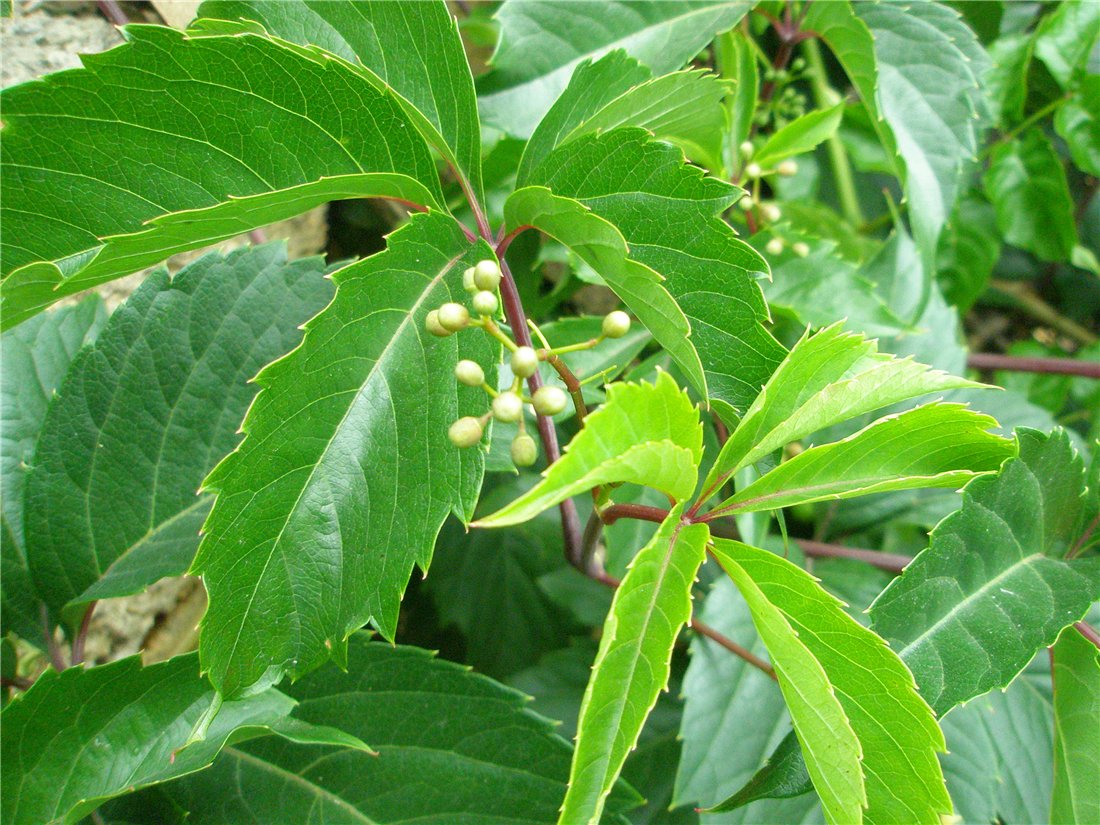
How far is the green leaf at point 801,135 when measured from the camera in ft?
3.51

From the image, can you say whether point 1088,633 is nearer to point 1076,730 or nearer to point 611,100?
point 1076,730

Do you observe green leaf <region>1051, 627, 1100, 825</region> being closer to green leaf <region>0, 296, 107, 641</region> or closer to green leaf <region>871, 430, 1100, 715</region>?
green leaf <region>871, 430, 1100, 715</region>

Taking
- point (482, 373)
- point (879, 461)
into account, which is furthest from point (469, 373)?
point (879, 461)

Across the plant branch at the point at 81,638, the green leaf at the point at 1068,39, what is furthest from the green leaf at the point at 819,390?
the green leaf at the point at 1068,39

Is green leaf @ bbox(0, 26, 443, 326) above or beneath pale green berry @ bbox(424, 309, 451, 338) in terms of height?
above

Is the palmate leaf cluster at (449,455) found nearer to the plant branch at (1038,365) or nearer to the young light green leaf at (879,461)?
the young light green leaf at (879,461)

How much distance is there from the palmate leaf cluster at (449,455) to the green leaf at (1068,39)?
0.61 meters

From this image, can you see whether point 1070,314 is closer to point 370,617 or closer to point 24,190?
point 370,617

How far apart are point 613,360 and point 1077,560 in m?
0.60

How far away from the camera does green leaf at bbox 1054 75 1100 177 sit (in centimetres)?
148

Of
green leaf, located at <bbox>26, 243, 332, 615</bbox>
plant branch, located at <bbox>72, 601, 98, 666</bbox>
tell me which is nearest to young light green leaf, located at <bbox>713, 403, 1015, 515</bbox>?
green leaf, located at <bbox>26, 243, 332, 615</bbox>

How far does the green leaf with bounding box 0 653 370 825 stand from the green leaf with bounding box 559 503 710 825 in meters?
0.28

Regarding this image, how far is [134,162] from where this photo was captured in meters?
0.66

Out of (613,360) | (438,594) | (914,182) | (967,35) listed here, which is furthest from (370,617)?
(967,35)
